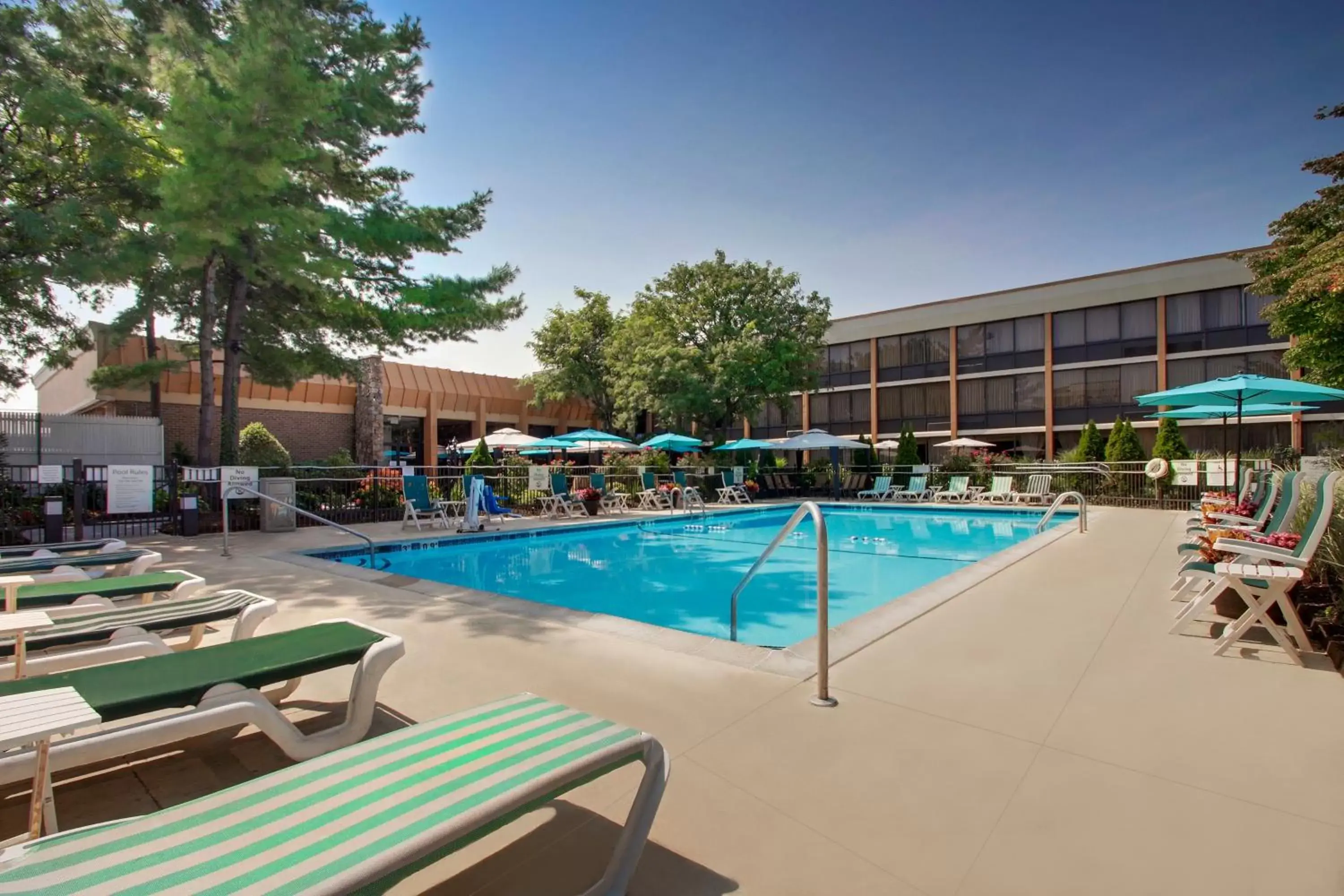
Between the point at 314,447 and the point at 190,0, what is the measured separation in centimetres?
1625

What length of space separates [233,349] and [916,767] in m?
15.0

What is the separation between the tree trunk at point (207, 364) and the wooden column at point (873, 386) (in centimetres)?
2905

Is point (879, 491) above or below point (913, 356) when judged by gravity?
below

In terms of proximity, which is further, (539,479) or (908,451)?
(908,451)

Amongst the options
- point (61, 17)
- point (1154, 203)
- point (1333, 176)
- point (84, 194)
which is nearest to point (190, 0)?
point (61, 17)

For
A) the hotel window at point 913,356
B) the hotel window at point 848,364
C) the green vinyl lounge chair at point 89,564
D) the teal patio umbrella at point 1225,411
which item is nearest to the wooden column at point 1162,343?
the hotel window at point 913,356

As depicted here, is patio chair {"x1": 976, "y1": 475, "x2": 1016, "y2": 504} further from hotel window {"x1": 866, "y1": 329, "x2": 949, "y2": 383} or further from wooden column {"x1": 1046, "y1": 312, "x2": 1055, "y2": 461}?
hotel window {"x1": 866, "y1": 329, "x2": 949, "y2": 383}

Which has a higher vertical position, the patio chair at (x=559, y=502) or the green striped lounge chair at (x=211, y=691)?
the green striped lounge chair at (x=211, y=691)

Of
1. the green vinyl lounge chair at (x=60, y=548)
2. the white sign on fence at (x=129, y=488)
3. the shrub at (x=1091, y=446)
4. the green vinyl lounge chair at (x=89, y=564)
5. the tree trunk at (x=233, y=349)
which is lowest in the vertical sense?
the green vinyl lounge chair at (x=60, y=548)

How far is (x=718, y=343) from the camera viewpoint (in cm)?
2381

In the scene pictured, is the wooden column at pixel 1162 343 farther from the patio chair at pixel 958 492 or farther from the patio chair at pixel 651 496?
the patio chair at pixel 651 496

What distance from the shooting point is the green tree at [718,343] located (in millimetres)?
22812

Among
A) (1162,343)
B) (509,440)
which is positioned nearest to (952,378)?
(1162,343)

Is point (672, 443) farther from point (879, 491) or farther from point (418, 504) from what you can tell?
point (418, 504)
